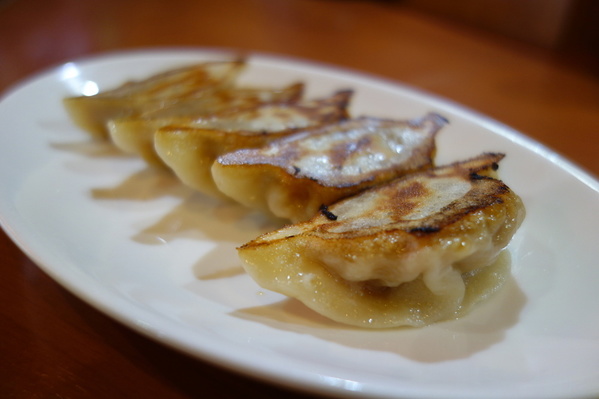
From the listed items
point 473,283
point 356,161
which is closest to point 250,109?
point 356,161

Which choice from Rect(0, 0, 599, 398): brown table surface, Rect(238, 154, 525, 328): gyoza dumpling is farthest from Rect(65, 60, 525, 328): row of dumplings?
Rect(0, 0, 599, 398): brown table surface

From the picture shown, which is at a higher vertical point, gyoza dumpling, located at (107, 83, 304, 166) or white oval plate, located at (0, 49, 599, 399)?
gyoza dumpling, located at (107, 83, 304, 166)

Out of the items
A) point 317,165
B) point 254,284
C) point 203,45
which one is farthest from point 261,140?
point 203,45

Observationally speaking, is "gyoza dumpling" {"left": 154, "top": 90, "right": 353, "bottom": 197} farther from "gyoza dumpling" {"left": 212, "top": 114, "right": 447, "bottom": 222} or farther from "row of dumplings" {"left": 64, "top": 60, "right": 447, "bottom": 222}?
"gyoza dumpling" {"left": 212, "top": 114, "right": 447, "bottom": 222}

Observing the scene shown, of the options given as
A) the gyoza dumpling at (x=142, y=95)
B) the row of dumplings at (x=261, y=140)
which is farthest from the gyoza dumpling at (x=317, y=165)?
the gyoza dumpling at (x=142, y=95)

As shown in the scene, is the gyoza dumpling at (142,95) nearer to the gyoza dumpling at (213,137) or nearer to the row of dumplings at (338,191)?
the row of dumplings at (338,191)

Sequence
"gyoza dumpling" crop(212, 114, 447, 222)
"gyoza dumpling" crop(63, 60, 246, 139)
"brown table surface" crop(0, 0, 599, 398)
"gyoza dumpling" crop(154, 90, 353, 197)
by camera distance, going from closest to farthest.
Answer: "brown table surface" crop(0, 0, 599, 398) → "gyoza dumpling" crop(212, 114, 447, 222) → "gyoza dumpling" crop(154, 90, 353, 197) → "gyoza dumpling" crop(63, 60, 246, 139)
